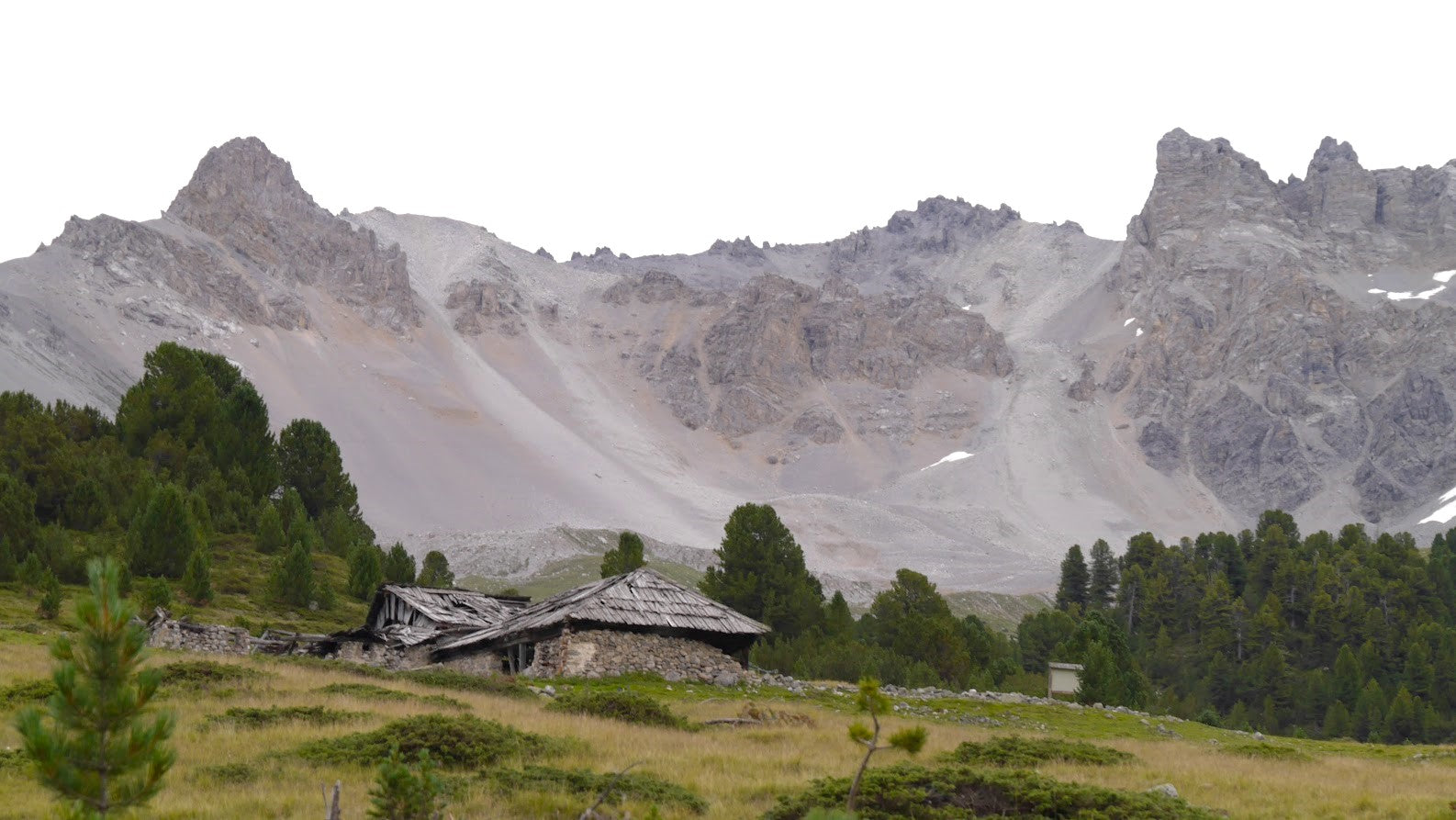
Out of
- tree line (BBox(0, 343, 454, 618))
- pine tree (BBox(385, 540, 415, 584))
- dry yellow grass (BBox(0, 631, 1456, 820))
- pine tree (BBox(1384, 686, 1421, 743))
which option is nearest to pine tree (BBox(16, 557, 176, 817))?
dry yellow grass (BBox(0, 631, 1456, 820))

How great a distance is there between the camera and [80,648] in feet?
26.5

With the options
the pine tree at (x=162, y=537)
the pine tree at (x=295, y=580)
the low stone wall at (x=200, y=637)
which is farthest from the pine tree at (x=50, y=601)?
the pine tree at (x=295, y=580)

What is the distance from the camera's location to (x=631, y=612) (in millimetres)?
32812

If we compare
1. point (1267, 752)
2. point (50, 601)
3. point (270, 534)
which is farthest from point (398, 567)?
point (1267, 752)

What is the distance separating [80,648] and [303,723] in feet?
33.7

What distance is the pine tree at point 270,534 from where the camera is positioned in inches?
2156

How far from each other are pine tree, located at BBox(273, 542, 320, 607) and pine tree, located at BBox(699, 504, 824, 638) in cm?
1803

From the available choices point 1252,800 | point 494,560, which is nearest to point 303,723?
point 1252,800

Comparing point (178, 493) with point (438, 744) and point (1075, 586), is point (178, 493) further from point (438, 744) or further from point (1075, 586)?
point (1075, 586)

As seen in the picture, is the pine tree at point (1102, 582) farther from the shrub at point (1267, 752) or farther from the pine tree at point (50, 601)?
the pine tree at point (50, 601)

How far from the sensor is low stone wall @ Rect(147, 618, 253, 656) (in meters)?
32.9

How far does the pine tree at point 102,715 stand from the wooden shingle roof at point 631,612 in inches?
926

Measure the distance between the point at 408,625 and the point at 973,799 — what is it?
29.0m

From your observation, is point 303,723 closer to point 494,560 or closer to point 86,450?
point 86,450
